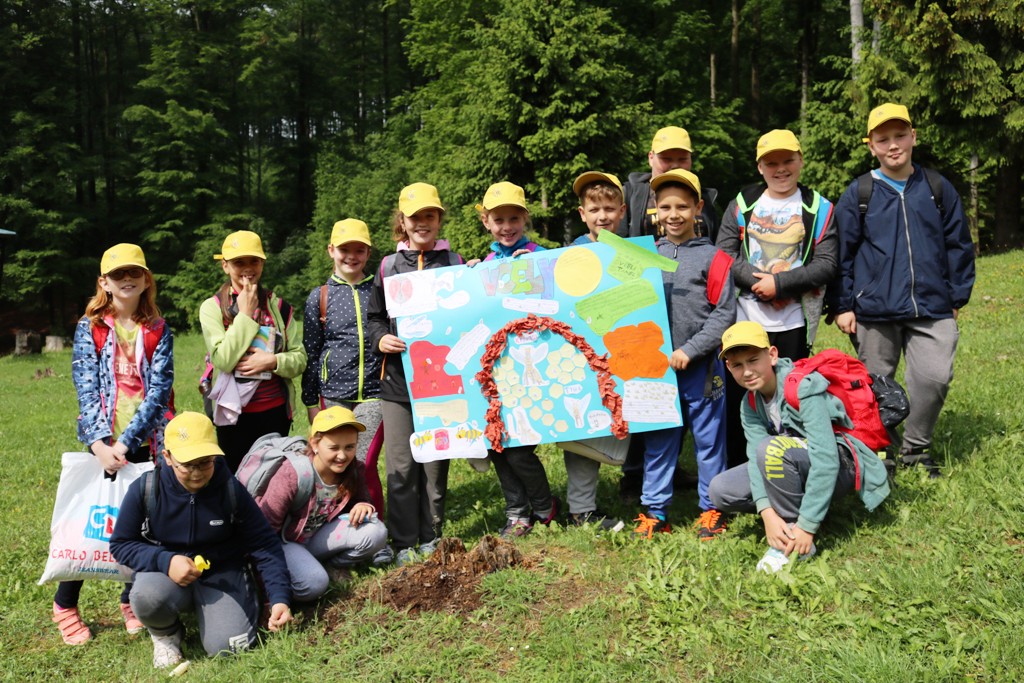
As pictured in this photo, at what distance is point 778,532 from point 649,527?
3.34 feet

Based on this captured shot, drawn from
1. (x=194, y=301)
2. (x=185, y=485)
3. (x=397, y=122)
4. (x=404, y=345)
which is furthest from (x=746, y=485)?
(x=397, y=122)

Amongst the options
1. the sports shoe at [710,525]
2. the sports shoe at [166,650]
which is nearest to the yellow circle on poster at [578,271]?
the sports shoe at [710,525]

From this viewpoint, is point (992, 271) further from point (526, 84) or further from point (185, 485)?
point (185, 485)

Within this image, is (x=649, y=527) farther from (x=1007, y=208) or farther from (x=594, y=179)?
(x=1007, y=208)

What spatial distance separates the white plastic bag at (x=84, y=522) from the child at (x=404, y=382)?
1606mm

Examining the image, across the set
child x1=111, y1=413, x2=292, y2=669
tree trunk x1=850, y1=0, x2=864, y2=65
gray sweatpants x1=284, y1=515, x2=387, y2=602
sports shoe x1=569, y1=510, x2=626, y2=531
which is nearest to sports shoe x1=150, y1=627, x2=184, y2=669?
child x1=111, y1=413, x2=292, y2=669

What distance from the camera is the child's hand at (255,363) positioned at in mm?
5875

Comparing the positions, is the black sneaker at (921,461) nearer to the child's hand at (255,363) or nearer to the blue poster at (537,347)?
the blue poster at (537,347)

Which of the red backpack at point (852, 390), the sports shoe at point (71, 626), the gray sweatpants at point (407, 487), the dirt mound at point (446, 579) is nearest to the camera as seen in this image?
the dirt mound at point (446, 579)

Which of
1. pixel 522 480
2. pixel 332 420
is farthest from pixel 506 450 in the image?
pixel 332 420

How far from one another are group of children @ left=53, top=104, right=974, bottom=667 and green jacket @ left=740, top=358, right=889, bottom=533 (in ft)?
0.04

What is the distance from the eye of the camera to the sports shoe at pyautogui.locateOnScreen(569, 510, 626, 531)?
576cm

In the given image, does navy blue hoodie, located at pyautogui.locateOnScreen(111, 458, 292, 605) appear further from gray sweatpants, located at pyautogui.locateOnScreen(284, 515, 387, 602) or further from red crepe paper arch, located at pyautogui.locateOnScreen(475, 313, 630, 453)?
red crepe paper arch, located at pyautogui.locateOnScreen(475, 313, 630, 453)

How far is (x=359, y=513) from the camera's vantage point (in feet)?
18.3
